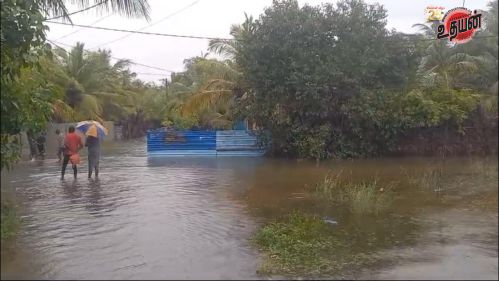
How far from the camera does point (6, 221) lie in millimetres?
6570

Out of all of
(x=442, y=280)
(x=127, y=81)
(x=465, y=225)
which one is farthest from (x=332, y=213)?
(x=127, y=81)

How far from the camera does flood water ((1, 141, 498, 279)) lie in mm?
5910

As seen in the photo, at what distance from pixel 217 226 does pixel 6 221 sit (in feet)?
10.4

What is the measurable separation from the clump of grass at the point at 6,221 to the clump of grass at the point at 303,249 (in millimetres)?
3091

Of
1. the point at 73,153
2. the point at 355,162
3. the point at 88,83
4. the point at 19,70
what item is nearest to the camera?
the point at 19,70

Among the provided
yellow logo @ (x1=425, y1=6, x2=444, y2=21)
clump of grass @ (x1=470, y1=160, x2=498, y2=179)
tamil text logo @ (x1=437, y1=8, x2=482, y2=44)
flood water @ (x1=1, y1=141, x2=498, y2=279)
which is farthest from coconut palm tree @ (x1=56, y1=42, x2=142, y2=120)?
clump of grass @ (x1=470, y1=160, x2=498, y2=179)

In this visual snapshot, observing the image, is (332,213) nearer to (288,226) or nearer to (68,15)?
(288,226)

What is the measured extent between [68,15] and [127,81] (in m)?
36.6

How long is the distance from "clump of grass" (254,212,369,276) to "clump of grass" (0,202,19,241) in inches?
122

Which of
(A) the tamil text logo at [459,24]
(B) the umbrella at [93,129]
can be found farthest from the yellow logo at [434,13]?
(B) the umbrella at [93,129]

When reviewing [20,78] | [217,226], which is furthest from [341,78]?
[20,78]

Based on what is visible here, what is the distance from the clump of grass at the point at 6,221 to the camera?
647 cm

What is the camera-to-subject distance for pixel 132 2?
9.25 metres

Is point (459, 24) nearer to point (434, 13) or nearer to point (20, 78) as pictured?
point (434, 13)
